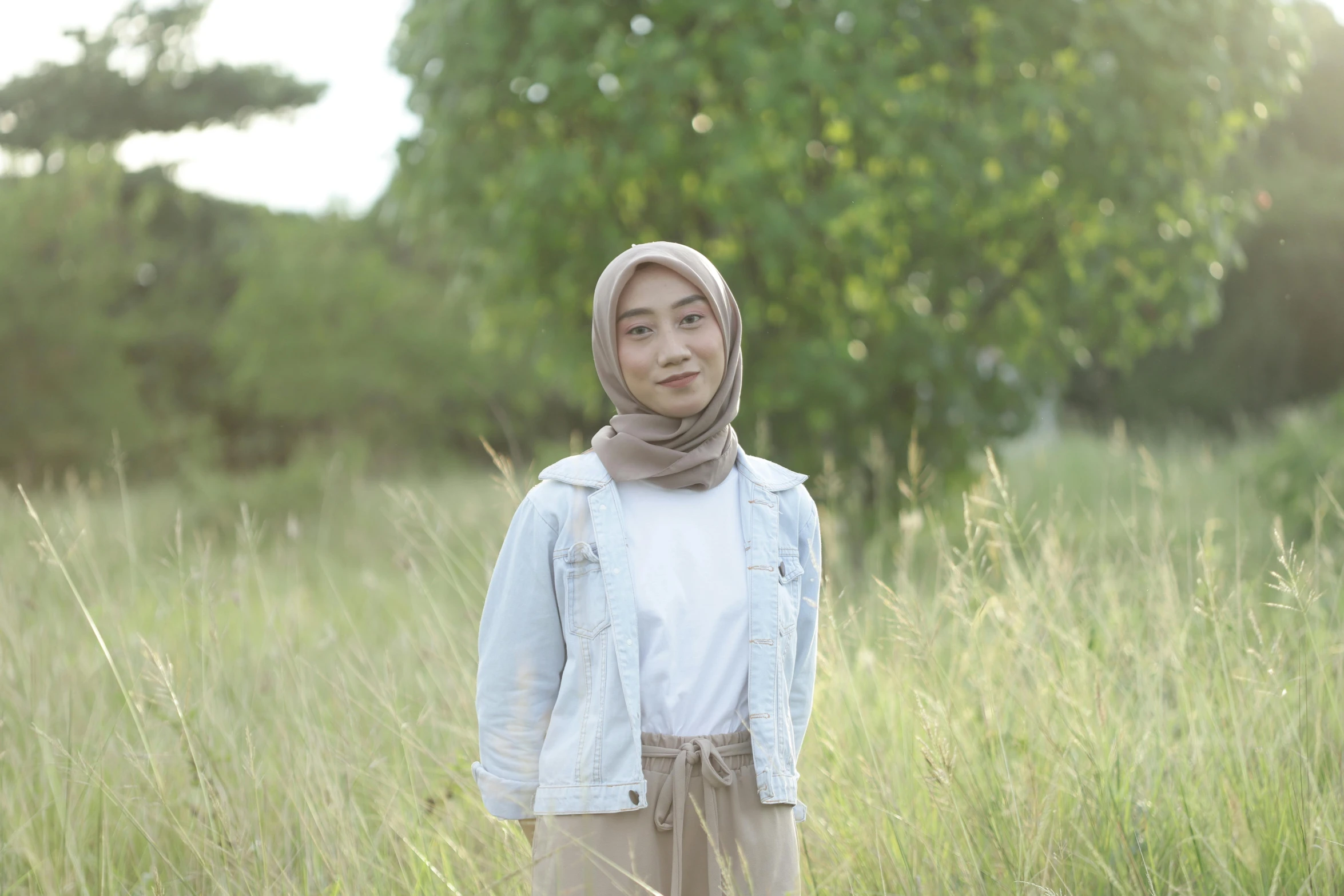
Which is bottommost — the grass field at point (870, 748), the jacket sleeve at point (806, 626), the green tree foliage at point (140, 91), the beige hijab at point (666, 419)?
the grass field at point (870, 748)

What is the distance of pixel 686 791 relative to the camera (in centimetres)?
174

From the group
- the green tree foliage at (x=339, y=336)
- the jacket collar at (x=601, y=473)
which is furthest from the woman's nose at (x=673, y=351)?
the green tree foliage at (x=339, y=336)

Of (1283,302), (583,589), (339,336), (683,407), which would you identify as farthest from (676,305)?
(1283,302)

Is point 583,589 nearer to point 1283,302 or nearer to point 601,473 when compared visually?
point 601,473

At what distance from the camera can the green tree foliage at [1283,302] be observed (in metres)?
16.8

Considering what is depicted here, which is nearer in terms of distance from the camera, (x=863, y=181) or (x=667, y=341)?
(x=667, y=341)

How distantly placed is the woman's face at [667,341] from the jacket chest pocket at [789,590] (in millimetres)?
308

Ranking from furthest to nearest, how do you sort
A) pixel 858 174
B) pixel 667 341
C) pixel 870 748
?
pixel 858 174
pixel 870 748
pixel 667 341

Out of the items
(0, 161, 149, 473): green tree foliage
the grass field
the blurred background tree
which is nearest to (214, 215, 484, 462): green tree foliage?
Result: (0, 161, 149, 473): green tree foliage

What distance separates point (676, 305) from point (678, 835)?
0.86 m

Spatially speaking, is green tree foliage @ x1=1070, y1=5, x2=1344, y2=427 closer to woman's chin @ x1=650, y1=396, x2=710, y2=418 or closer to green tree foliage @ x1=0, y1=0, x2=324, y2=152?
green tree foliage @ x1=0, y1=0, x2=324, y2=152

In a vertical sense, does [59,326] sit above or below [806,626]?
above

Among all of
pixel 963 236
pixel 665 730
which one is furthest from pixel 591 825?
pixel 963 236

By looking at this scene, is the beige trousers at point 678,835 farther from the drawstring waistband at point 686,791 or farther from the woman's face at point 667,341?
the woman's face at point 667,341
